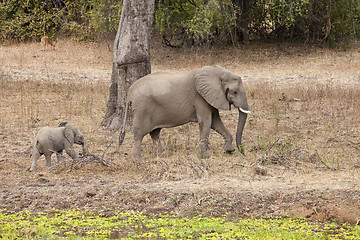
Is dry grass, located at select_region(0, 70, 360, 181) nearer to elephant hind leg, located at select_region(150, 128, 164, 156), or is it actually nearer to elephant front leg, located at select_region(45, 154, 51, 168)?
elephant hind leg, located at select_region(150, 128, 164, 156)

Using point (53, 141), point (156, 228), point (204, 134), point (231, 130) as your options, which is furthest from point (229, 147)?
point (156, 228)

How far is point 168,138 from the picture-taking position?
13.0 meters

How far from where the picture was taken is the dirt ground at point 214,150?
8523 millimetres

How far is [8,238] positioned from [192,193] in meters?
2.65

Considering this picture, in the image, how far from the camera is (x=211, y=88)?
11273 millimetres

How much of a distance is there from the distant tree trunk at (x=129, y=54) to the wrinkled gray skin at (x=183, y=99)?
81.1 inches

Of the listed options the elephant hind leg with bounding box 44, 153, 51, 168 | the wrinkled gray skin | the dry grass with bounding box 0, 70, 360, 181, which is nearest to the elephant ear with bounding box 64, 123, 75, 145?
the elephant hind leg with bounding box 44, 153, 51, 168

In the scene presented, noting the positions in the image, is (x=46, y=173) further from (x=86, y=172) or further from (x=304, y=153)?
(x=304, y=153)

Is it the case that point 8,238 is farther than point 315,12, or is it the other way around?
point 315,12

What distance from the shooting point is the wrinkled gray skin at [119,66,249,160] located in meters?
11.3

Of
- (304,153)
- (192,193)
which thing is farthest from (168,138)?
(192,193)

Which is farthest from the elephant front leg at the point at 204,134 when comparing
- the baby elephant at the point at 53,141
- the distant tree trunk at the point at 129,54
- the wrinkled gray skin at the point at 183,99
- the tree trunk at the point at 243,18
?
the tree trunk at the point at 243,18

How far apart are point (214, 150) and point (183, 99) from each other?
1.31m

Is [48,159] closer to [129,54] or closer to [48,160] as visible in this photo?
[48,160]
